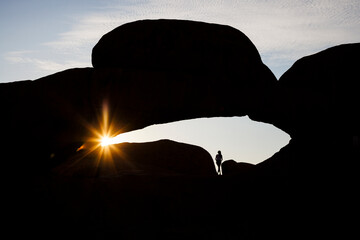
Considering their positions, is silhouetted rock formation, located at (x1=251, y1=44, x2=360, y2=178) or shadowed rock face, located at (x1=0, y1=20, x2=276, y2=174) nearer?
shadowed rock face, located at (x1=0, y1=20, x2=276, y2=174)

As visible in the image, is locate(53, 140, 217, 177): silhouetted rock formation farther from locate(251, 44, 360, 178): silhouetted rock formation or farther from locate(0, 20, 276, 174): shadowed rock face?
locate(251, 44, 360, 178): silhouetted rock formation

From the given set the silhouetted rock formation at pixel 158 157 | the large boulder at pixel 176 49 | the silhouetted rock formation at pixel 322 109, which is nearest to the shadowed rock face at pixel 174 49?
the large boulder at pixel 176 49

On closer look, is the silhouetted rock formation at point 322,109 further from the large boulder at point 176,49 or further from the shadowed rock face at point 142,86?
the large boulder at point 176,49

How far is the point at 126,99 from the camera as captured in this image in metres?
9.01

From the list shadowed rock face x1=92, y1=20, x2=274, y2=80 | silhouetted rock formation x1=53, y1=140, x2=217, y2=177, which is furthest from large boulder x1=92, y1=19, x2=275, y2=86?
silhouetted rock formation x1=53, y1=140, x2=217, y2=177

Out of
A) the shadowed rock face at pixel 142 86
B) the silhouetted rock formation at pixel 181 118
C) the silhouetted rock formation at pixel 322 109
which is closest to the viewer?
the silhouetted rock formation at pixel 181 118

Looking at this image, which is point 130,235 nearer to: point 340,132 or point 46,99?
point 46,99

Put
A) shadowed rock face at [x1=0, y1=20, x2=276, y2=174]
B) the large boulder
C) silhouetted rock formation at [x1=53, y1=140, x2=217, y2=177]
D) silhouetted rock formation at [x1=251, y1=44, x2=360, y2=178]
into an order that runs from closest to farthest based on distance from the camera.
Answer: shadowed rock face at [x1=0, y1=20, x2=276, y2=174]
the large boulder
silhouetted rock formation at [x1=251, y1=44, x2=360, y2=178]
silhouetted rock formation at [x1=53, y1=140, x2=217, y2=177]

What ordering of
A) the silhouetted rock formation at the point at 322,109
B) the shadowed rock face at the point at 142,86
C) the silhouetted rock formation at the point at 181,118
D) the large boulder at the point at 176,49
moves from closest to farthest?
the silhouetted rock formation at the point at 181,118 < the shadowed rock face at the point at 142,86 < the large boulder at the point at 176,49 < the silhouetted rock formation at the point at 322,109

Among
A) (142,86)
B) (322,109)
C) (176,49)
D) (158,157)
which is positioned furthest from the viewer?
(158,157)

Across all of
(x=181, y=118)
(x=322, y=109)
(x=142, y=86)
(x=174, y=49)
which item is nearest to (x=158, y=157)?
(x=181, y=118)

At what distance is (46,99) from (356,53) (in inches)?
360

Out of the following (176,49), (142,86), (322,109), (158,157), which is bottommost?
(322,109)

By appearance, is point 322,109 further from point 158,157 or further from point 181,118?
point 158,157
